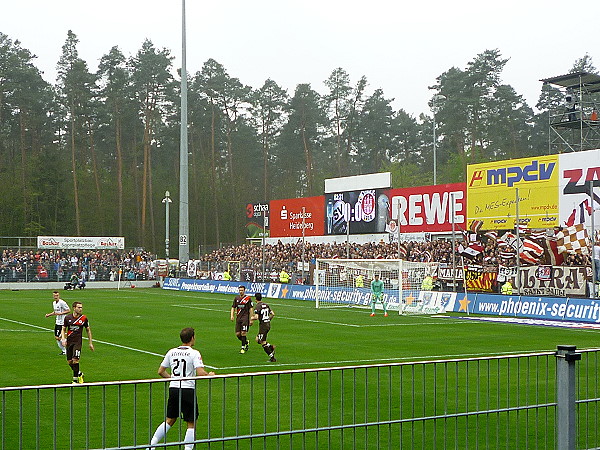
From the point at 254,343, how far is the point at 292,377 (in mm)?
15685

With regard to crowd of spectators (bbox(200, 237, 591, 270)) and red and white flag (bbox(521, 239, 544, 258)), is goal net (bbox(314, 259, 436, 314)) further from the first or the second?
red and white flag (bbox(521, 239, 544, 258))

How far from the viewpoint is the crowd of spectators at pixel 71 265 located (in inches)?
2530

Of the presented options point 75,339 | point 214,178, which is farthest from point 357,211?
point 75,339

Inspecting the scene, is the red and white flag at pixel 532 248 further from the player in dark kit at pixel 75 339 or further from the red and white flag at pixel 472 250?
the player in dark kit at pixel 75 339

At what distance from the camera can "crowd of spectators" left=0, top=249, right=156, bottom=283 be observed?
2530 inches

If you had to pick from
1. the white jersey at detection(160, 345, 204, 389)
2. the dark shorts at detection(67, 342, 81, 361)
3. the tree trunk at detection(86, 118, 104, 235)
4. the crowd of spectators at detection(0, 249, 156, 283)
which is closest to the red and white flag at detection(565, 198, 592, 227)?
the crowd of spectators at detection(0, 249, 156, 283)

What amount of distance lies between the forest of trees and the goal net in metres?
42.3

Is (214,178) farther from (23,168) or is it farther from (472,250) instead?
(472,250)

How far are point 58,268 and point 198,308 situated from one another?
28.8m

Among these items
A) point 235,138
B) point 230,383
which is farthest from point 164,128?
point 230,383

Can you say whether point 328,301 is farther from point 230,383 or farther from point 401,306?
point 230,383

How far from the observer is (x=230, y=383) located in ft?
52.1

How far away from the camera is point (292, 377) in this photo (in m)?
8.84

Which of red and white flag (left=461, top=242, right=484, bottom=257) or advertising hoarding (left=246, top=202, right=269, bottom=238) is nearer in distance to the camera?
red and white flag (left=461, top=242, right=484, bottom=257)
